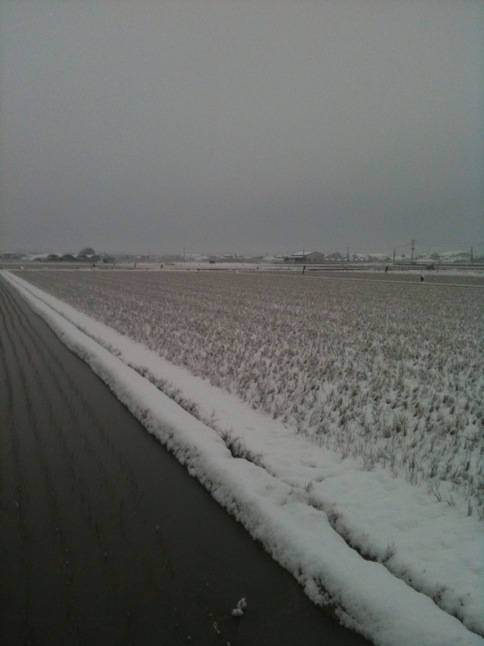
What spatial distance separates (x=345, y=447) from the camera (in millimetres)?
5500

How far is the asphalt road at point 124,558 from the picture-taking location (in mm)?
2729

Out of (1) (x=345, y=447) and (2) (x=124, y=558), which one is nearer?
(2) (x=124, y=558)

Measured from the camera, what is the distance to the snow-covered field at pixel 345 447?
122 inches

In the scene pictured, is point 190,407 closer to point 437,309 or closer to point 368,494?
point 368,494

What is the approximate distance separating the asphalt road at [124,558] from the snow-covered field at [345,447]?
0.30m

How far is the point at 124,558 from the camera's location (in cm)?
334

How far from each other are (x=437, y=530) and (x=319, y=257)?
173 meters

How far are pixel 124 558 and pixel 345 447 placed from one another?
310 centimetres

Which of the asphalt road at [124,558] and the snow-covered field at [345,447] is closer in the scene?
the asphalt road at [124,558]

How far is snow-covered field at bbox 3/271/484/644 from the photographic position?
3098mm

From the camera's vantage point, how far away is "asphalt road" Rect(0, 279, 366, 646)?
2.73 m

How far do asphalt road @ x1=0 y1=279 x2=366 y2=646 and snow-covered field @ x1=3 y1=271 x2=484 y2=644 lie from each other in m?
0.30

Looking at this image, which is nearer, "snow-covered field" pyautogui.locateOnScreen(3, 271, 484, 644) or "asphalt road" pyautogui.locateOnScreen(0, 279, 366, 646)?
"asphalt road" pyautogui.locateOnScreen(0, 279, 366, 646)

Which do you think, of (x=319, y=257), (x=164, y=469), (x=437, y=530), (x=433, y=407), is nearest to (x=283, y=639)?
(x=437, y=530)
